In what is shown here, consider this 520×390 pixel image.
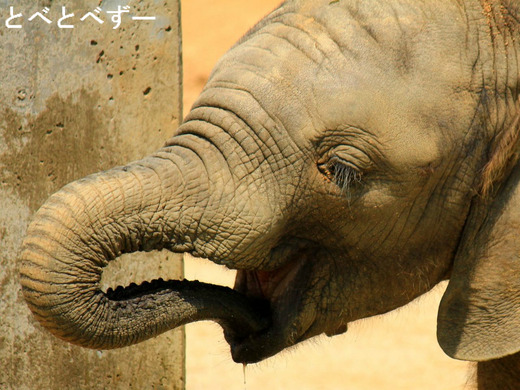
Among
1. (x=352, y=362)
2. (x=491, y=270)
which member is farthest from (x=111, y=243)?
(x=352, y=362)

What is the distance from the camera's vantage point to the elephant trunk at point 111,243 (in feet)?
7.09

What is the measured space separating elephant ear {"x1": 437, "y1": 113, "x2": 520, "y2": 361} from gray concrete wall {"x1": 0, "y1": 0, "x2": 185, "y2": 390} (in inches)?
59.0

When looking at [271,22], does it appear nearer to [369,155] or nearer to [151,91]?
[369,155]

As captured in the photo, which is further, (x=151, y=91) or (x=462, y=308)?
(x=151, y=91)

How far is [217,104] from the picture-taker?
2.35 meters

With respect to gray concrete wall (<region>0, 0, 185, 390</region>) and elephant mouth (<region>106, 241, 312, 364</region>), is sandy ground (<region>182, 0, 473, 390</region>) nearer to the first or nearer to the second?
gray concrete wall (<region>0, 0, 185, 390</region>)

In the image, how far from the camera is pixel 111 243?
7.27 feet

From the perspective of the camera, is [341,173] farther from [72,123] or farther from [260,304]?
[72,123]

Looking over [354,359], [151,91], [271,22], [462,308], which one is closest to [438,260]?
[462,308]

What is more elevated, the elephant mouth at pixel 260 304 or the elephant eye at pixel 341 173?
the elephant eye at pixel 341 173

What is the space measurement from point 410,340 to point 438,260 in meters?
3.87

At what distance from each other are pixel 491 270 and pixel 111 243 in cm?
93

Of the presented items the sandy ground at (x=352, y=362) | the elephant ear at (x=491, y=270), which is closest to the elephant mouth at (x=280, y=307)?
the elephant ear at (x=491, y=270)

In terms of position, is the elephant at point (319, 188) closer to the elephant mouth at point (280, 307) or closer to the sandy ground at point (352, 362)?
the elephant mouth at point (280, 307)
